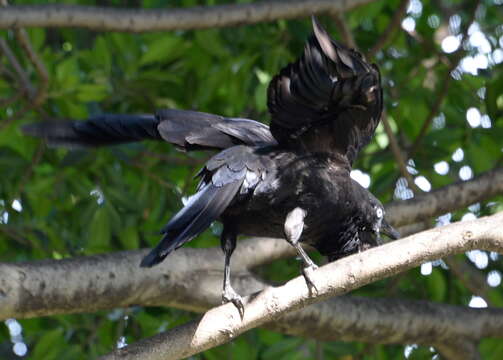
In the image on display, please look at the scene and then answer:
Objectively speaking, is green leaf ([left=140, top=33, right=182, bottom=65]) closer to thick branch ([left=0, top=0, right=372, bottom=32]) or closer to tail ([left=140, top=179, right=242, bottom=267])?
thick branch ([left=0, top=0, right=372, bottom=32])

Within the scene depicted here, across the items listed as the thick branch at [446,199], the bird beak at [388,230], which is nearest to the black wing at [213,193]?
the bird beak at [388,230]

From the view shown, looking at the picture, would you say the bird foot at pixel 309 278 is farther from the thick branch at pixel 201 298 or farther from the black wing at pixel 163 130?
the thick branch at pixel 201 298

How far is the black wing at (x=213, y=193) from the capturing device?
3.11 m

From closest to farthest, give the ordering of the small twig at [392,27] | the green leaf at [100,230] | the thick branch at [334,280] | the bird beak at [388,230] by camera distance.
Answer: the thick branch at [334,280] → the bird beak at [388,230] → the green leaf at [100,230] → the small twig at [392,27]

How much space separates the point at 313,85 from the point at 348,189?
0.56m

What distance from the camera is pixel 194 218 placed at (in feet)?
10.5

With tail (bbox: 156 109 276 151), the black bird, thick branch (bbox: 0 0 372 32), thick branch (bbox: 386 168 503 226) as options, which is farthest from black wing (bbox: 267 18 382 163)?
thick branch (bbox: 0 0 372 32)

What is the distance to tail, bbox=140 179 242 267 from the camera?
3057 mm

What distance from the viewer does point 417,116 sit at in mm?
4863

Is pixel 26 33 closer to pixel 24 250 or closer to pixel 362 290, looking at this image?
pixel 24 250

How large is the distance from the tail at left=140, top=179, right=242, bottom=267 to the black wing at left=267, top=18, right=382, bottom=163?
1.01 feet

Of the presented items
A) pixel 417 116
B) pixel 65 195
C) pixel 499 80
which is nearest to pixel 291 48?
pixel 417 116

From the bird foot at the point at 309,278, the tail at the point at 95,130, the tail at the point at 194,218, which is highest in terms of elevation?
the bird foot at the point at 309,278

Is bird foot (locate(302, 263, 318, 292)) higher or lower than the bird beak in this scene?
higher
